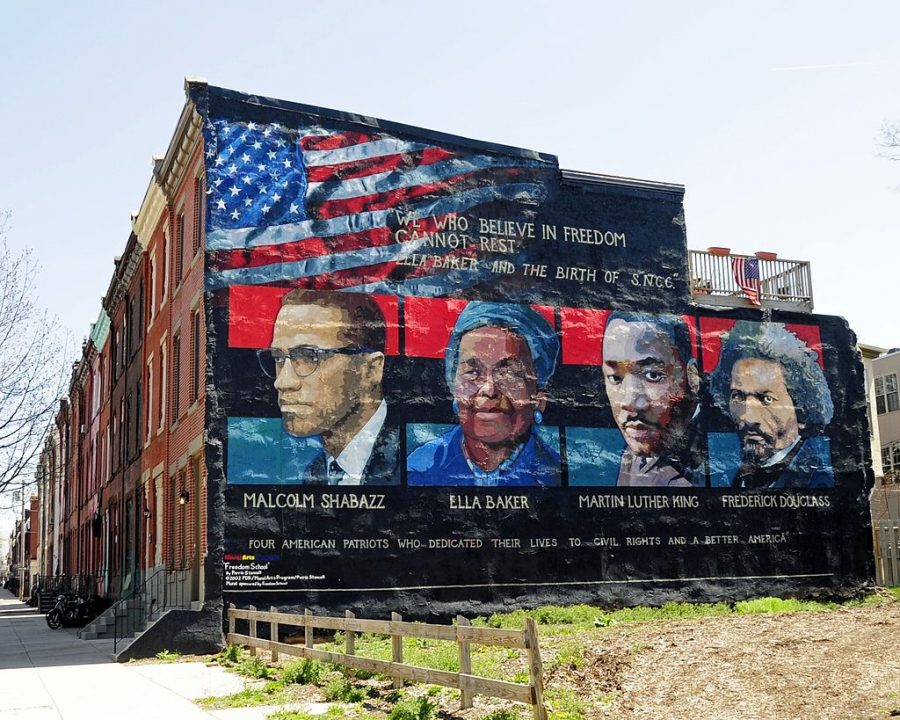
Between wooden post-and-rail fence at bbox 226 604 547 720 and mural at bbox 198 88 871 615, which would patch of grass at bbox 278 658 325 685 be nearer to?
wooden post-and-rail fence at bbox 226 604 547 720

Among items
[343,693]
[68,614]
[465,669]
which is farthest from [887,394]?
[465,669]

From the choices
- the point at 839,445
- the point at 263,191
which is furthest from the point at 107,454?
the point at 839,445

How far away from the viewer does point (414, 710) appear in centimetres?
1184

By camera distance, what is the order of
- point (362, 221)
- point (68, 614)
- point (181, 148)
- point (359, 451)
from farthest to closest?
point (68, 614), point (181, 148), point (362, 221), point (359, 451)

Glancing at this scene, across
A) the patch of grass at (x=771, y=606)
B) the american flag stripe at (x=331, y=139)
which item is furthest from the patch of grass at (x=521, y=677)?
the american flag stripe at (x=331, y=139)

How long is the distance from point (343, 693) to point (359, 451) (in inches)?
377

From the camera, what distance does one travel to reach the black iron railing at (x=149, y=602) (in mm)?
25141

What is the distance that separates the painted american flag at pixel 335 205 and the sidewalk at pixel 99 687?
814 cm

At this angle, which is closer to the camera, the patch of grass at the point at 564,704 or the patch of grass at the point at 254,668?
the patch of grass at the point at 564,704

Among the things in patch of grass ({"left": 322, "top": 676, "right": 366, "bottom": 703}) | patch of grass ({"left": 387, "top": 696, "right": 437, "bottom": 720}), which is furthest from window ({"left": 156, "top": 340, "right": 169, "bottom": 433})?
patch of grass ({"left": 387, "top": 696, "right": 437, "bottom": 720})

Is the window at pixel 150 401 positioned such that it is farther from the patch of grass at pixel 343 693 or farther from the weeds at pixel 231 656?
the patch of grass at pixel 343 693

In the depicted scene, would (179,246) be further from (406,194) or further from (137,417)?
(137,417)

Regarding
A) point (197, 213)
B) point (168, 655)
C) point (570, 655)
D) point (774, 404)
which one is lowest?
point (168, 655)

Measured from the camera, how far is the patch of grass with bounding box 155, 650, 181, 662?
778 inches
